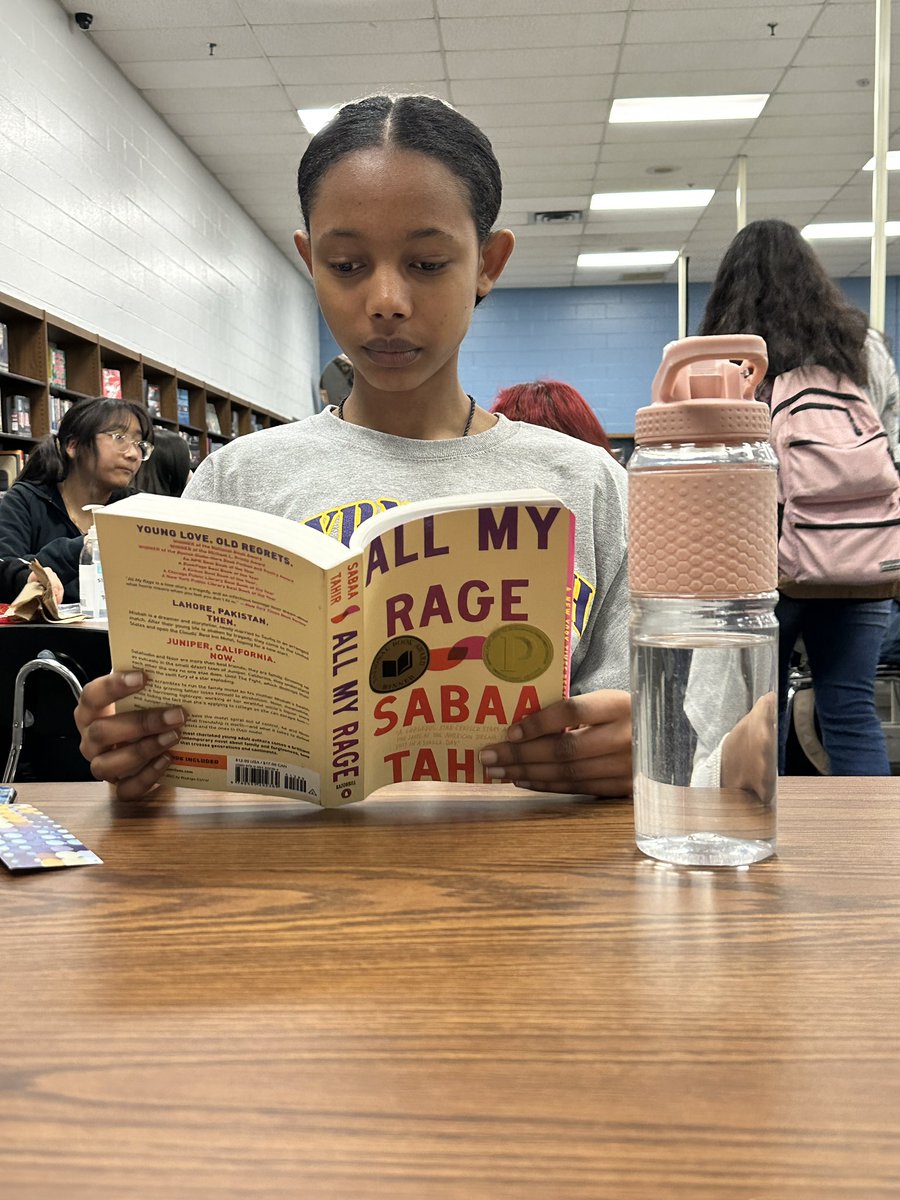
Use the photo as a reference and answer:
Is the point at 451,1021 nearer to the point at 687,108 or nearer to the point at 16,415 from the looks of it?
the point at 16,415

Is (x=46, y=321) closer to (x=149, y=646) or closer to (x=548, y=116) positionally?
(x=548, y=116)

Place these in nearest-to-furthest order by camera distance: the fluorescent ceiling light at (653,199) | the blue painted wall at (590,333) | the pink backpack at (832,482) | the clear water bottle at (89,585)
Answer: the pink backpack at (832,482) → the clear water bottle at (89,585) → the fluorescent ceiling light at (653,199) → the blue painted wall at (590,333)

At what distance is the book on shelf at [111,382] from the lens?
222 inches

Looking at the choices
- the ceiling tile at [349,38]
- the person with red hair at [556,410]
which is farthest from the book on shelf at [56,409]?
the person with red hair at [556,410]

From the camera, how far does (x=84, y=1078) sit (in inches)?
16.6

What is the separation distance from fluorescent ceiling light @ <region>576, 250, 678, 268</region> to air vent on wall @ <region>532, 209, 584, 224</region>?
111 centimetres

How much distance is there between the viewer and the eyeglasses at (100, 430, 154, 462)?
3650 mm

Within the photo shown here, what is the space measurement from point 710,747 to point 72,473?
3.33 meters

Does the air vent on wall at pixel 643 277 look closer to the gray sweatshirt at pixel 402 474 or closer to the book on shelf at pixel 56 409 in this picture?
the book on shelf at pixel 56 409

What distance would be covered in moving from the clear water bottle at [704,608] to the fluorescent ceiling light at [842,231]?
9.51 meters

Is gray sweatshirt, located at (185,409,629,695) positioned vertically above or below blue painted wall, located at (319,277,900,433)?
below

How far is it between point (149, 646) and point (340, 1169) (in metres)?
0.52

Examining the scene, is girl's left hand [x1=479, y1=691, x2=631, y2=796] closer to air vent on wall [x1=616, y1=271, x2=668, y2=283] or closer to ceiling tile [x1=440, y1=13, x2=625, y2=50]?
ceiling tile [x1=440, y1=13, x2=625, y2=50]

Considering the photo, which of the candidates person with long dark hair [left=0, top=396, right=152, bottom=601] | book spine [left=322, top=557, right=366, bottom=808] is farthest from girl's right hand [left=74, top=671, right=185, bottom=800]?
person with long dark hair [left=0, top=396, right=152, bottom=601]
